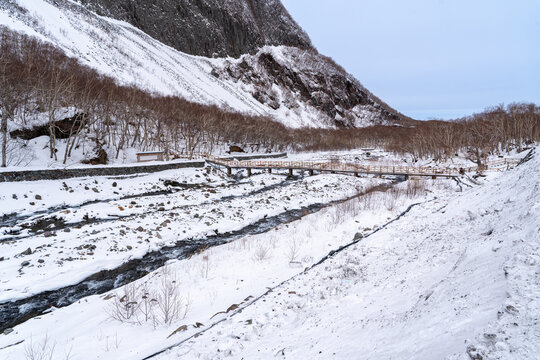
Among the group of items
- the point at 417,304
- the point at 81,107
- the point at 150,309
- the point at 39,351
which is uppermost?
the point at 81,107

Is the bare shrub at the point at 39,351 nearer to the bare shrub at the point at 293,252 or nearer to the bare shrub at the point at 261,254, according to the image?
the bare shrub at the point at 261,254

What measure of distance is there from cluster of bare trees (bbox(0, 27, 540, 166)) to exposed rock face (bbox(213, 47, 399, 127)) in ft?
188

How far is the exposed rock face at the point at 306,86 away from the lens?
5689 inches

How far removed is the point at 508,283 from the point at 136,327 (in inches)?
291

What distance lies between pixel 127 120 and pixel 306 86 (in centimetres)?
13825

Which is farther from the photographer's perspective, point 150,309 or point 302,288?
point 302,288

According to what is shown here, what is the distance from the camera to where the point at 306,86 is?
164 metres

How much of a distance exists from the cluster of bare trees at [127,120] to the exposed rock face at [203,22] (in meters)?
73.0

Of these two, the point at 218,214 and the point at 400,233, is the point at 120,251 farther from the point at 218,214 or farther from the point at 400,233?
the point at 400,233

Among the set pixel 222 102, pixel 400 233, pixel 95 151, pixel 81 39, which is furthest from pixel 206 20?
pixel 400 233

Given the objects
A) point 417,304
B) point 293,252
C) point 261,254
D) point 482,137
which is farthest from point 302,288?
point 482,137

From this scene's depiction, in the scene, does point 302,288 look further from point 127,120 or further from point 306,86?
point 306,86

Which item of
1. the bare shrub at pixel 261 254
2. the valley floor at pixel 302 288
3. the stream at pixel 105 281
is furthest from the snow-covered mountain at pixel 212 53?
the bare shrub at pixel 261 254

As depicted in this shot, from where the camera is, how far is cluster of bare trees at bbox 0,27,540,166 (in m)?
32.4
